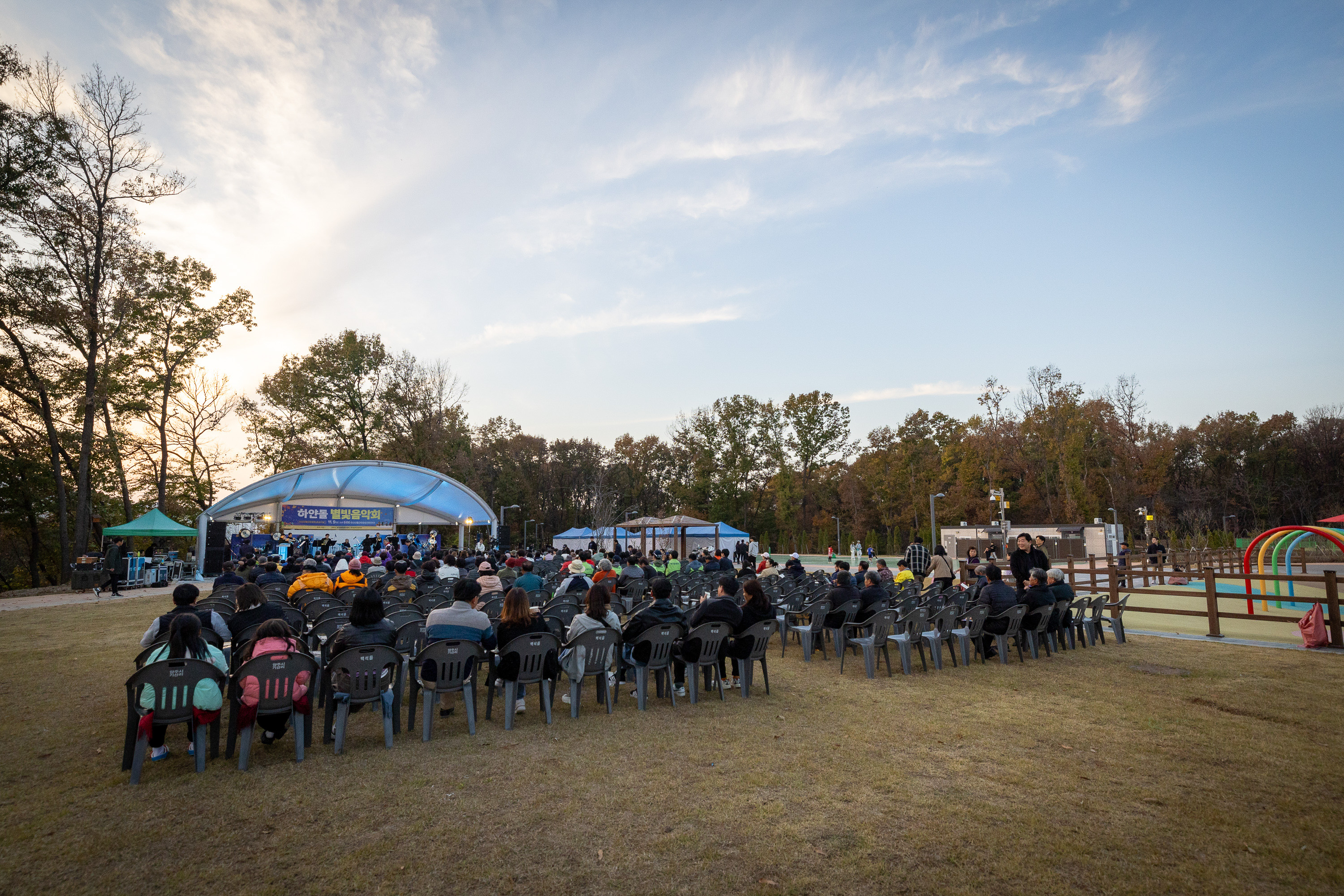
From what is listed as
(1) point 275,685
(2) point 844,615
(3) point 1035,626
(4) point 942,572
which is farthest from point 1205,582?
(1) point 275,685

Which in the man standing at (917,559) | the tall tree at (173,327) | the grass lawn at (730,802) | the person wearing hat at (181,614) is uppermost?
the tall tree at (173,327)

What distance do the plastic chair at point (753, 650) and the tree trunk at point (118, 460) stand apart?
A: 89.5 feet

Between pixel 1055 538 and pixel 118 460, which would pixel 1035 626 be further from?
pixel 118 460

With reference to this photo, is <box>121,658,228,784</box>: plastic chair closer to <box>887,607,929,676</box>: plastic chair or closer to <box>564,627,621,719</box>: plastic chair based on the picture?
<box>564,627,621,719</box>: plastic chair

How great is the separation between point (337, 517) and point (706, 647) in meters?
24.6

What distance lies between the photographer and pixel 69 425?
24.1 meters

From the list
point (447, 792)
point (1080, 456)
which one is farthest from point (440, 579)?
point (1080, 456)

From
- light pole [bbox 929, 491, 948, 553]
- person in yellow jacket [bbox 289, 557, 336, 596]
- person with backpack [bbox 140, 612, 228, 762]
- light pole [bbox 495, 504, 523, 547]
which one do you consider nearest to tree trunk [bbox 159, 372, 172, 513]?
light pole [bbox 495, 504, 523, 547]

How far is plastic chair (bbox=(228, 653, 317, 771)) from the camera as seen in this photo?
14.3ft

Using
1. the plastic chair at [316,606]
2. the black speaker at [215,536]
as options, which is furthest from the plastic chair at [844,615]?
the black speaker at [215,536]

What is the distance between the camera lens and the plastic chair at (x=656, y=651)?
19.5 feet

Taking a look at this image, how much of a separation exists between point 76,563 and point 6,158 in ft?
38.3

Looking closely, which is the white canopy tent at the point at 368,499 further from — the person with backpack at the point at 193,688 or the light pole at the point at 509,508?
the person with backpack at the point at 193,688

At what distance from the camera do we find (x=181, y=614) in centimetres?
451
